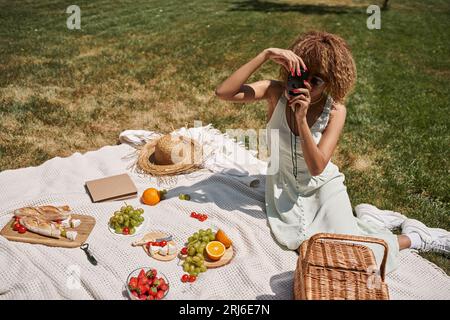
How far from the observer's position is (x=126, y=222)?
12.9ft

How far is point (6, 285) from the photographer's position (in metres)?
3.27

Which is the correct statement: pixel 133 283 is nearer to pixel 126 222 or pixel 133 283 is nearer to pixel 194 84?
pixel 126 222

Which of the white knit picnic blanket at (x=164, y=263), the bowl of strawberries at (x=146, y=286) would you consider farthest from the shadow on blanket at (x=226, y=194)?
the bowl of strawberries at (x=146, y=286)

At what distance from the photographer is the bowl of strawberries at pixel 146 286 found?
3.20 metres

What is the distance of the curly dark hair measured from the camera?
347 cm

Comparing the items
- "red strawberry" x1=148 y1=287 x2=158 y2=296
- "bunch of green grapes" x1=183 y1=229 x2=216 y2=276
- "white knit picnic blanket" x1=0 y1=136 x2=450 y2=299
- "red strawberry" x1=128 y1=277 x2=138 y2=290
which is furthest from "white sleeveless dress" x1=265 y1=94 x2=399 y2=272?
"red strawberry" x1=128 y1=277 x2=138 y2=290

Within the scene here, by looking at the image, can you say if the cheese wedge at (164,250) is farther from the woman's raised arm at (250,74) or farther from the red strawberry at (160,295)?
the woman's raised arm at (250,74)

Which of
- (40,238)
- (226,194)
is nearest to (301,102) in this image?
(226,194)

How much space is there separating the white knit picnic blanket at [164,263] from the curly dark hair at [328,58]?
1.65m

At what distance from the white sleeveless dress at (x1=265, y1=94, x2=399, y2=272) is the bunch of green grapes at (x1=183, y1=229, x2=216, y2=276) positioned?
2.32 ft

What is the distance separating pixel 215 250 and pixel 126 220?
0.95 metres

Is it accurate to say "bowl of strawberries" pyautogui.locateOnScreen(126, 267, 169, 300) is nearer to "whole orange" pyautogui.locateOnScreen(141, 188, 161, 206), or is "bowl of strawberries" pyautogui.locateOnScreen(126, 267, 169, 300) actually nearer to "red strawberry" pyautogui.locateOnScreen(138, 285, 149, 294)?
"red strawberry" pyautogui.locateOnScreen(138, 285, 149, 294)

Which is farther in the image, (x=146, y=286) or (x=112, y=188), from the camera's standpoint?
(x=112, y=188)
